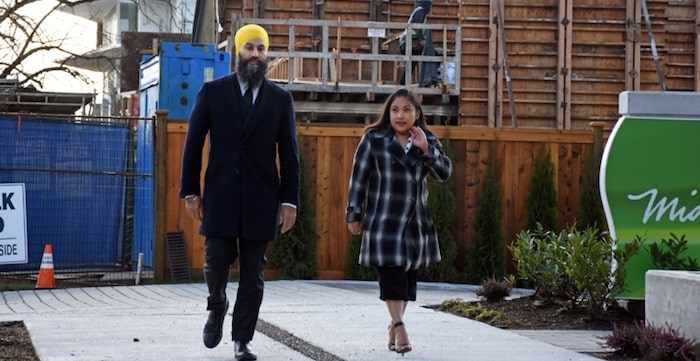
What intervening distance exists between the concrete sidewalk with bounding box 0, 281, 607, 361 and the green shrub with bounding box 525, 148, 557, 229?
11.0 ft

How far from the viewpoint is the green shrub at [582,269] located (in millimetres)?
10438

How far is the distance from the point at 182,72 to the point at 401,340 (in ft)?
37.9

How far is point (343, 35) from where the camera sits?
95.7 ft

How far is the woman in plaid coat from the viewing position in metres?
8.35

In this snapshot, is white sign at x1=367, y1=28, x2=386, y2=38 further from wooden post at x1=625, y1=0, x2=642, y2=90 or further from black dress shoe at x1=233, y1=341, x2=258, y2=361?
black dress shoe at x1=233, y1=341, x2=258, y2=361

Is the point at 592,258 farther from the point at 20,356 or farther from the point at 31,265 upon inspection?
the point at 31,265

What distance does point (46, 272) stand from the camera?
15.3m

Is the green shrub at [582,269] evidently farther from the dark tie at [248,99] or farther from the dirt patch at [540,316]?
the dark tie at [248,99]

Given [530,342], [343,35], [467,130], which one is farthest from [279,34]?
[530,342]

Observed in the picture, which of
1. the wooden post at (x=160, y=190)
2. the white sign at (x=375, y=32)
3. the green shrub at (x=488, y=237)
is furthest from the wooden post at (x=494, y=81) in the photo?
the wooden post at (x=160, y=190)

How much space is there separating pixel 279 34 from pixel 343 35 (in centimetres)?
147

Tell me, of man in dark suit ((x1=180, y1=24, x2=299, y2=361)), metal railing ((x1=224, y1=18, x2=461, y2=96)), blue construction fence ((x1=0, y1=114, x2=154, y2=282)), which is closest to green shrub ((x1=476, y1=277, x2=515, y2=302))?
man in dark suit ((x1=180, y1=24, x2=299, y2=361))

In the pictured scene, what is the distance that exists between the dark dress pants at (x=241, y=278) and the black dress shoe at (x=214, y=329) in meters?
0.04

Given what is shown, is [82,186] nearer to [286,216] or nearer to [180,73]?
[180,73]
